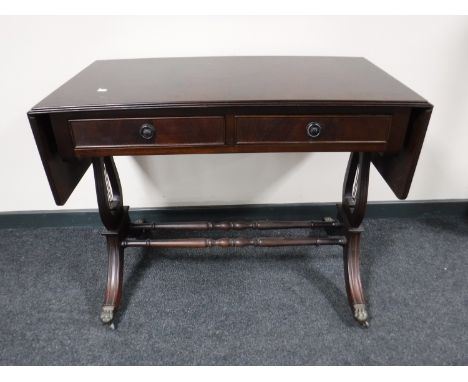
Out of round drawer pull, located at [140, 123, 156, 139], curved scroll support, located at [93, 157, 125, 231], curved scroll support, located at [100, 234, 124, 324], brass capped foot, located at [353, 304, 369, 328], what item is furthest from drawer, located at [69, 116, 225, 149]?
brass capped foot, located at [353, 304, 369, 328]

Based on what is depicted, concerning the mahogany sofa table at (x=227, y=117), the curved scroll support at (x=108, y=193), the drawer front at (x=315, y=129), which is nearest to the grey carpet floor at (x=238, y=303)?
the curved scroll support at (x=108, y=193)

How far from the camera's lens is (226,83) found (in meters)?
1.18

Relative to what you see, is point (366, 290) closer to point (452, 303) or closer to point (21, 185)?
point (452, 303)

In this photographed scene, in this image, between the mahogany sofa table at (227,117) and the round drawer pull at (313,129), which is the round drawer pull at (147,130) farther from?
the round drawer pull at (313,129)

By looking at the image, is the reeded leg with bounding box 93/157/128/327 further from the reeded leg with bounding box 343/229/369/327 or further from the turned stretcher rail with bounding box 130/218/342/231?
the reeded leg with bounding box 343/229/369/327

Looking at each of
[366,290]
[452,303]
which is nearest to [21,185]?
[366,290]

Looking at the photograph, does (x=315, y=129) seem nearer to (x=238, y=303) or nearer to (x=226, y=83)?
(x=226, y=83)

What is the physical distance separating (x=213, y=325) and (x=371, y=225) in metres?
1.07

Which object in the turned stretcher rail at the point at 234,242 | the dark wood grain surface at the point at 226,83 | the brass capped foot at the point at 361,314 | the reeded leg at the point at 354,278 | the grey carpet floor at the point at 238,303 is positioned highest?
the dark wood grain surface at the point at 226,83

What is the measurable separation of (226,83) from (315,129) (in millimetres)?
327

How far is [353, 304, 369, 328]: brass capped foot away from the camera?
1.42 meters

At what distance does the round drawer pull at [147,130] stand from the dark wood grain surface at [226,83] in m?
0.07

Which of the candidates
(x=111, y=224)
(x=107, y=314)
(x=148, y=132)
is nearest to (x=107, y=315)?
(x=107, y=314)

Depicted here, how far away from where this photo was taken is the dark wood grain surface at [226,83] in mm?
1048
